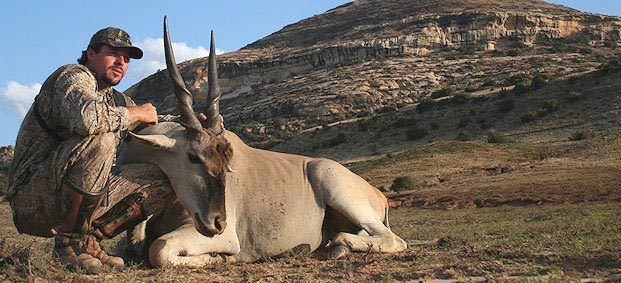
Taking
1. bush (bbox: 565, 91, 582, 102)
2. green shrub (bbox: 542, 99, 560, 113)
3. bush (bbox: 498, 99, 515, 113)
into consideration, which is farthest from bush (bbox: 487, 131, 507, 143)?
bush (bbox: 498, 99, 515, 113)

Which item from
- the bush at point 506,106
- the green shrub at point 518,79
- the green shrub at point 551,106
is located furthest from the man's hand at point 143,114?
the green shrub at point 518,79

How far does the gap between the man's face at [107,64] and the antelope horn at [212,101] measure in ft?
2.92

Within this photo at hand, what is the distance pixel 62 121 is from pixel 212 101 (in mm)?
1632

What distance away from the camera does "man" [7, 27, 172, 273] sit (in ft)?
19.8

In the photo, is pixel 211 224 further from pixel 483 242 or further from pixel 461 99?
pixel 461 99

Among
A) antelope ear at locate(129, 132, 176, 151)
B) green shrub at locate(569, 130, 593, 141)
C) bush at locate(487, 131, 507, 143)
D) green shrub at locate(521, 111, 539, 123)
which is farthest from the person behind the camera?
Result: green shrub at locate(521, 111, 539, 123)

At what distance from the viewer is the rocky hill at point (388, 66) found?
2511 inches

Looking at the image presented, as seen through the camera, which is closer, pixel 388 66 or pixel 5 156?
pixel 5 156

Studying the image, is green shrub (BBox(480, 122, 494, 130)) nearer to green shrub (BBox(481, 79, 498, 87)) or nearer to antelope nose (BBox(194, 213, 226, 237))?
green shrub (BBox(481, 79, 498, 87))

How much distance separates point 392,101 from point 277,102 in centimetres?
1245

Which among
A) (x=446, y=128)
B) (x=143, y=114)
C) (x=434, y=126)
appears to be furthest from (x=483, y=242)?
(x=434, y=126)

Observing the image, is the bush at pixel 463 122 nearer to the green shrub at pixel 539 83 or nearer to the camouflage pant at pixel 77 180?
the green shrub at pixel 539 83

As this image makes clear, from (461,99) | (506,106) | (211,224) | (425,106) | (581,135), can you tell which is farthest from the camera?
(425,106)

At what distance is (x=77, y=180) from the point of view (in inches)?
239
